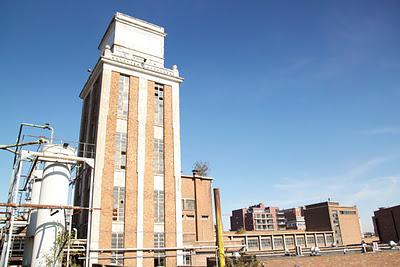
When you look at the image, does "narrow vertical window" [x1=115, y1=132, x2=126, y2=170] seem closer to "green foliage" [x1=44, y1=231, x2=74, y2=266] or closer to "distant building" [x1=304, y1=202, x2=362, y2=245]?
"green foliage" [x1=44, y1=231, x2=74, y2=266]

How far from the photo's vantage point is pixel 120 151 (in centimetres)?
2947

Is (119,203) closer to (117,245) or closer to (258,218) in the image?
(117,245)

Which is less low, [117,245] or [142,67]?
[142,67]

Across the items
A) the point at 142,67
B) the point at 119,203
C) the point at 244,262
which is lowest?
the point at 244,262

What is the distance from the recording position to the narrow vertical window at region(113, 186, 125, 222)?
27281mm

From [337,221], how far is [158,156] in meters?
56.8

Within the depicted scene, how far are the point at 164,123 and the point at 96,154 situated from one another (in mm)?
7884

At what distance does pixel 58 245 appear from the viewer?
21484 mm

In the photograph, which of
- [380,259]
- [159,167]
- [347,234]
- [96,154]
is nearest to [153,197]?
[159,167]

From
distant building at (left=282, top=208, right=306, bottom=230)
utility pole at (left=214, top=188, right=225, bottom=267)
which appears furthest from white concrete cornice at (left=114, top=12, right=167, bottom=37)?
distant building at (left=282, top=208, right=306, bottom=230)

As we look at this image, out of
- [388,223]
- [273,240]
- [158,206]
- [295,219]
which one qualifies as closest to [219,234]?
[158,206]

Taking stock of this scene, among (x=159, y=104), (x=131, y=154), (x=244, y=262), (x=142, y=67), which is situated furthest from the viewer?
(x=159, y=104)

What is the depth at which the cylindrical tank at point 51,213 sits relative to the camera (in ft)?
69.7

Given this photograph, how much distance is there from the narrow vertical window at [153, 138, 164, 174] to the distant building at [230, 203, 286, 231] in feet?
319
